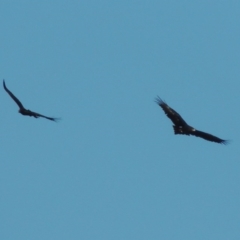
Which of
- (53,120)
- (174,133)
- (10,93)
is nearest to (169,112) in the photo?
(174,133)

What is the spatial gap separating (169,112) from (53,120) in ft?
21.2

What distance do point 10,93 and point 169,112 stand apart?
33.1ft

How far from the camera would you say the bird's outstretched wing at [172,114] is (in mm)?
43188

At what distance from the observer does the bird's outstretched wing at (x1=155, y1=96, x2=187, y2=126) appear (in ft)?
142

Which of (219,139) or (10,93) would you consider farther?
(10,93)

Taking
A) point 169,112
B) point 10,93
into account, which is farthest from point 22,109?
point 169,112

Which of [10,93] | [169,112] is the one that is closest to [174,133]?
[169,112]

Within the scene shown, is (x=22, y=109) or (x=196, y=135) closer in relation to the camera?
(x=196, y=135)

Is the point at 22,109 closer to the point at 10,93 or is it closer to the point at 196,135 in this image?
the point at 10,93

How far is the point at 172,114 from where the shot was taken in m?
43.2

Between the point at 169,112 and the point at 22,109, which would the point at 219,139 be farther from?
the point at 22,109

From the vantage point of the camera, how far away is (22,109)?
49.2 m

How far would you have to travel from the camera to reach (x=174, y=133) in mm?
43188

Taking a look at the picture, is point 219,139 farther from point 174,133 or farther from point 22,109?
point 22,109
